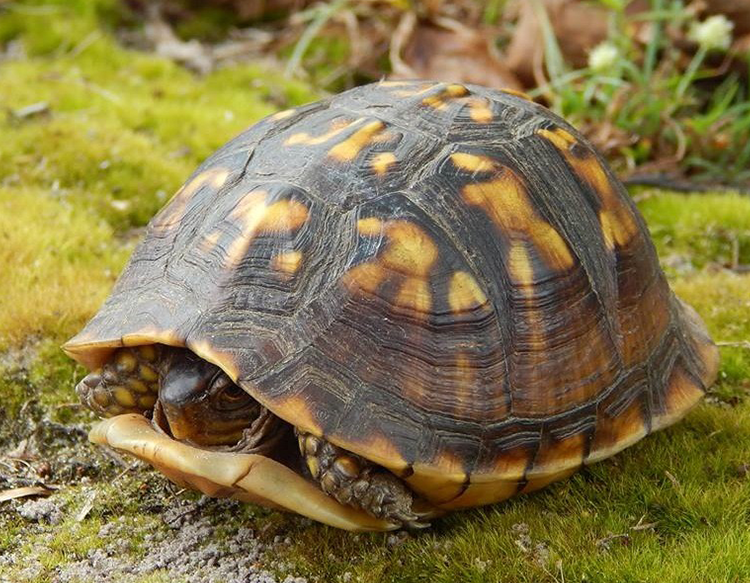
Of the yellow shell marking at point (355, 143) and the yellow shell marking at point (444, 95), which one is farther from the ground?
the yellow shell marking at point (444, 95)

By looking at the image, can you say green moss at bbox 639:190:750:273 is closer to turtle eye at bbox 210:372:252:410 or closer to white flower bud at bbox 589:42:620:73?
white flower bud at bbox 589:42:620:73

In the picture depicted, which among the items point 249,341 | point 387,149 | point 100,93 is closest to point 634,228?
point 387,149

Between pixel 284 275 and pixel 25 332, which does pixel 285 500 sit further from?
pixel 25 332

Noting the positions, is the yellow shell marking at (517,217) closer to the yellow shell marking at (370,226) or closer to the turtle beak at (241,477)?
the yellow shell marking at (370,226)

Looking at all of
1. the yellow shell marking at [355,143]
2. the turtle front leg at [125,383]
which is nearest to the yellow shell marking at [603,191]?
the yellow shell marking at [355,143]

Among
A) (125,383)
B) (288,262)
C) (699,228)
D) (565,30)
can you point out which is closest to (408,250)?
(288,262)

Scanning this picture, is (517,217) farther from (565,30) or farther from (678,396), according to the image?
(565,30)
